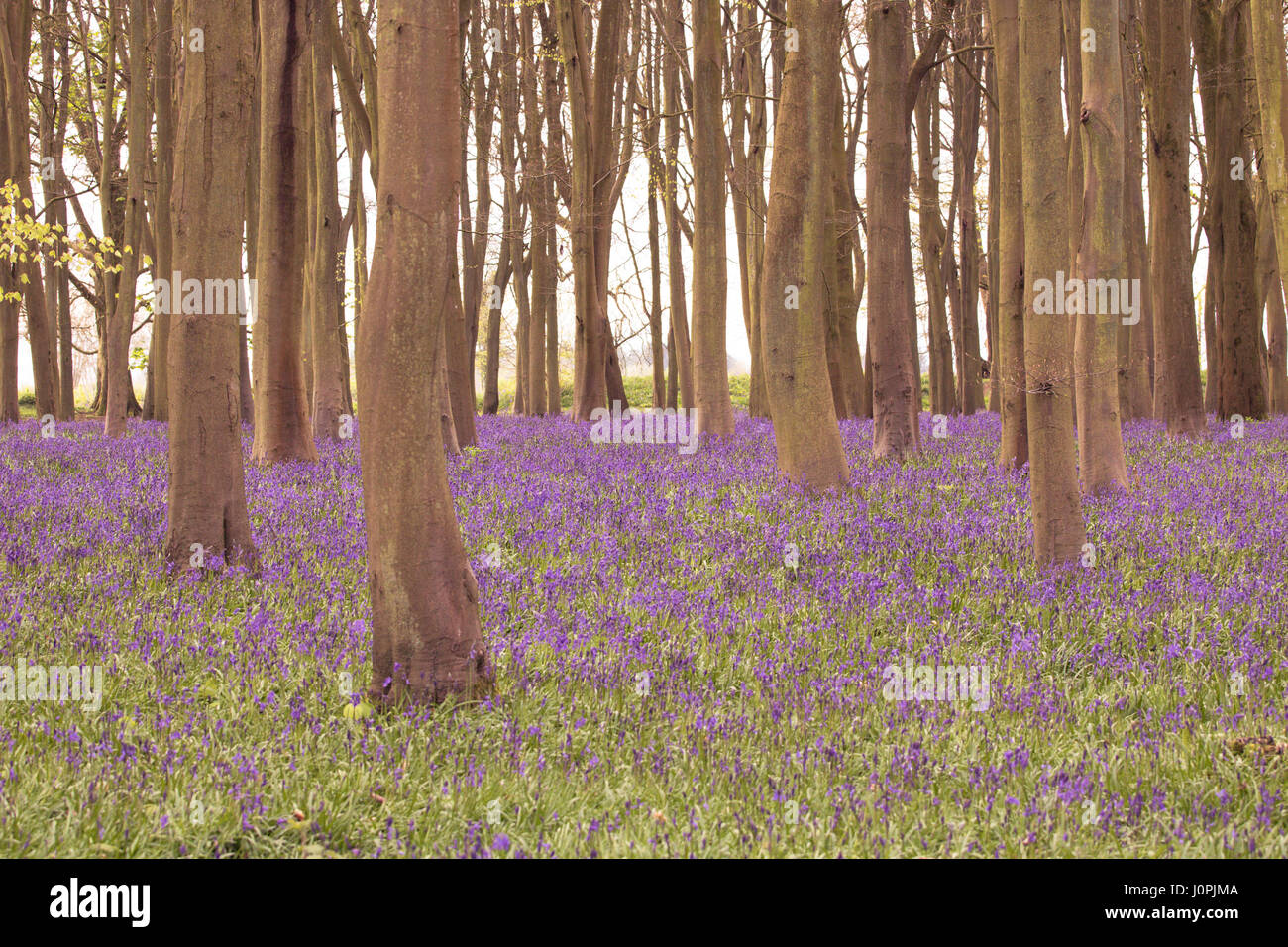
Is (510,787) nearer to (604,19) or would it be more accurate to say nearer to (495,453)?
(495,453)

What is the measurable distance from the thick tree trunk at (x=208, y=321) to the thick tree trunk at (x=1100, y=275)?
7.01 metres

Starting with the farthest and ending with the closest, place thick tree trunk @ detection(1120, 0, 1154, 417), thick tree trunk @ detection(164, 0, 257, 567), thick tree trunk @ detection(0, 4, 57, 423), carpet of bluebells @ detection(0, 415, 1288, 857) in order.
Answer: thick tree trunk @ detection(0, 4, 57, 423), thick tree trunk @ detection(1120, 0, 1154, 417), thick tree trunk @ detection(164, 0, 257, 567), carpet of bluebells @ detection(0, 415, 1288, 857)

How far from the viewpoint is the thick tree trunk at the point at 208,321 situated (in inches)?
236

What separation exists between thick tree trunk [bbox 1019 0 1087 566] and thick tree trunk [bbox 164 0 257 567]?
210 inches

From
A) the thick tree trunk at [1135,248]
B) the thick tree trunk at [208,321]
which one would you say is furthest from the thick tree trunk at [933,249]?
the thick tree trunk at [208,321]

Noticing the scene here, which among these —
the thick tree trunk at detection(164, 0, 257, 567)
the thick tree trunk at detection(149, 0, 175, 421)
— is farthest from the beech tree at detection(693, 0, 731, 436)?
the thick tree trunk at detection(149, 0, 175, 421)

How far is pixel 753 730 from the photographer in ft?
12.8

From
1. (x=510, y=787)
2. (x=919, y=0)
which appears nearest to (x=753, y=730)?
(x=510, y=787)

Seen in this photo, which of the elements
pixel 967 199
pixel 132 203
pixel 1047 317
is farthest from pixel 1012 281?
pixel 967 199

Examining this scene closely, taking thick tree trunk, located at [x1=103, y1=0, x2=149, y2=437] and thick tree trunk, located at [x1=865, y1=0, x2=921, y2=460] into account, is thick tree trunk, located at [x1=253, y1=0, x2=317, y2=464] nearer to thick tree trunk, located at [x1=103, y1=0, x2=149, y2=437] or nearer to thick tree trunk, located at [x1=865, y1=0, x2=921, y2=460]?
thick tree trunk, located at [x1=103, y1=0, x2=149, y2=437]

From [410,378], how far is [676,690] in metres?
1.89

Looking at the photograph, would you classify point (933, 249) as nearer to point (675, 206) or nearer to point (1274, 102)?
point (675, 206)

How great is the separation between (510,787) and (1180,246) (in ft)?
44.1

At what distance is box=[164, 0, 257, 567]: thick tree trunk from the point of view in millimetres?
6000
